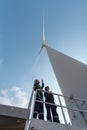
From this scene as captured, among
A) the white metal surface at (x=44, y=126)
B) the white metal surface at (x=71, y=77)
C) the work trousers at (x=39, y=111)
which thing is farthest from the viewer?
the white metal surface at (x=71, y=77)

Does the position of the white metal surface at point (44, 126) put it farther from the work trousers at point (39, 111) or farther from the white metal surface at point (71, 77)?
the white metal surface at point (71, 77)

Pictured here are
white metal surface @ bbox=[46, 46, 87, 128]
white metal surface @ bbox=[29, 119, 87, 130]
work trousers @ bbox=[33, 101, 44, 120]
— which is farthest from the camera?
white metal surface @ bbox=[46, 46, 87, 128]

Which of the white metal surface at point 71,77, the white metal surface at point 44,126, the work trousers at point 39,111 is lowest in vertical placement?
the white metal surface at point 44,126

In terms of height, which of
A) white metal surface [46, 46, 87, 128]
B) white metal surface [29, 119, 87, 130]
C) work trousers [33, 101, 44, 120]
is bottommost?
white metal surface [29, 119, 87, 130]

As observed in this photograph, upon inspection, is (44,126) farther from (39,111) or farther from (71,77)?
(71,77)

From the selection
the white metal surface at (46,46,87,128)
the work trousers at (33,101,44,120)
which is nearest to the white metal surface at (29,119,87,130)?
the work trousers at (33,101,44,120)

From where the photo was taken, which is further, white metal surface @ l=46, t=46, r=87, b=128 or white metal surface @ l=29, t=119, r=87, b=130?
white metal surface @ l=46, t=46, r=87, b=128

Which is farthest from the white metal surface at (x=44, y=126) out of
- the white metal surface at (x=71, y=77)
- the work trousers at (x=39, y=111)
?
the white metal surface at (x=71, y=77)

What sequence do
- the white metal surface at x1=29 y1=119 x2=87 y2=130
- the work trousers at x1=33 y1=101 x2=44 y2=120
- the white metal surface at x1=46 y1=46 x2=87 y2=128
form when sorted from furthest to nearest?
the white metal surface at x1=46 y1=46 x2=87 y2=128
the work trousers at x1=33 y1=101 x2=44 y2=120
the white metal surface at x1=29 y1=119 x2=87 y2=130

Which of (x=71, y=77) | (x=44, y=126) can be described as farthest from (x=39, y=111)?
(x=71, y=77)

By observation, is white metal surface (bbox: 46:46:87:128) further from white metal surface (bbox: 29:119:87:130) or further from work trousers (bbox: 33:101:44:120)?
white metal surface (bbox: 29:119:87:130)

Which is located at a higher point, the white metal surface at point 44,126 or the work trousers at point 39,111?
the work trousers at point 39,111

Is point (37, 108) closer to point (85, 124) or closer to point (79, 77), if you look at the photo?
point (85, 124)

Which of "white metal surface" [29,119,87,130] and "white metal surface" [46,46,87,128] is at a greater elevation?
"white metal surface" [46,46,87,128]
